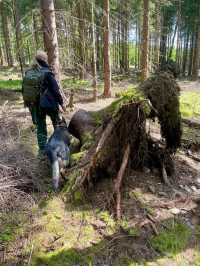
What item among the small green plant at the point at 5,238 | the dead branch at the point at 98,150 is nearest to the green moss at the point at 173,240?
the dead branch at the point at 98,150

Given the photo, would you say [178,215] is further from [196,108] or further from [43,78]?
[196,108]

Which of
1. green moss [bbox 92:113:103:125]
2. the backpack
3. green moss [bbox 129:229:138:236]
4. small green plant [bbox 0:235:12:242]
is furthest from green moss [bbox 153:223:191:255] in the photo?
the backpack

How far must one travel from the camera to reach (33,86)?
3951 mm

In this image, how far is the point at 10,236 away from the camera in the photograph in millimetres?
2562

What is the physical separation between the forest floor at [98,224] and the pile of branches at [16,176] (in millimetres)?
18

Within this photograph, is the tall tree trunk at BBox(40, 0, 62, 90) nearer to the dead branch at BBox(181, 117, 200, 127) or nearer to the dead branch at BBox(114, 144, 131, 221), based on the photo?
the dead branch at BBox(114, 144, 131, 221)

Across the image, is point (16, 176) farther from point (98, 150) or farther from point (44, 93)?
point (44, 93)

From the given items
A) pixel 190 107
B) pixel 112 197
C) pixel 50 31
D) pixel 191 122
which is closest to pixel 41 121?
pixel 112 197

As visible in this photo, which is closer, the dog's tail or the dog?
the dog's tail

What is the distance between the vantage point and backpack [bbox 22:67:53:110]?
3.91 meters

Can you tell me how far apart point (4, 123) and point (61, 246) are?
125 inches

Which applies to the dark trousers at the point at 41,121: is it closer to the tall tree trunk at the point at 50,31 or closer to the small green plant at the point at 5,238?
the small green plant at the point at 5,238

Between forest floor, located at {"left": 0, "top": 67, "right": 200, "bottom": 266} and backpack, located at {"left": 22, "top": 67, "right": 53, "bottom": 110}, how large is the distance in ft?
3.33

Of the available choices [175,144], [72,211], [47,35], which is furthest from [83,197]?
[47,35]
